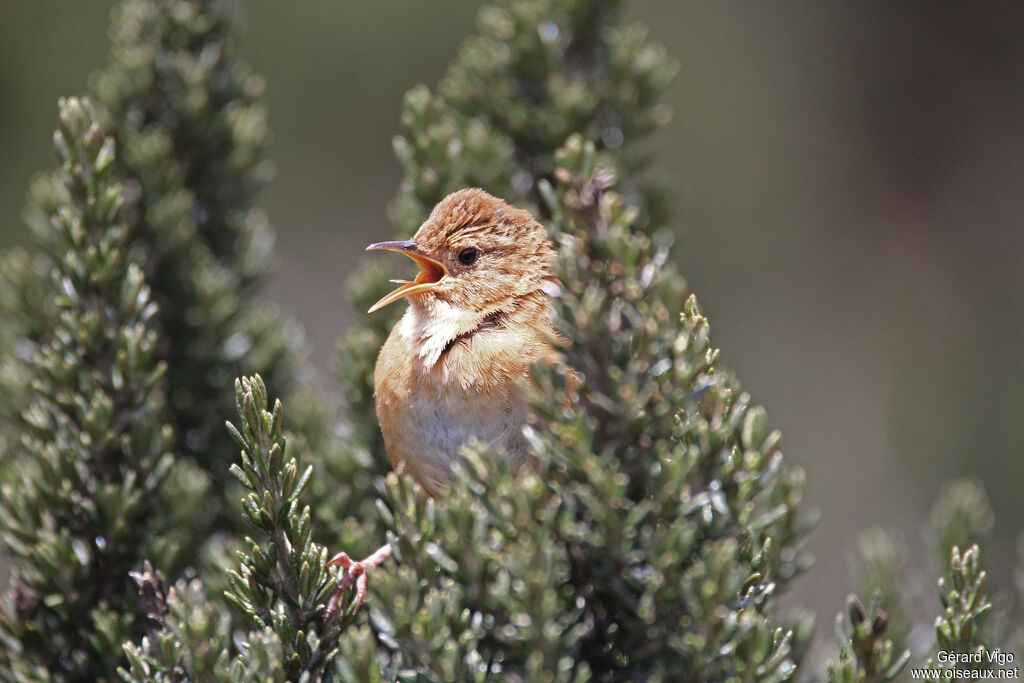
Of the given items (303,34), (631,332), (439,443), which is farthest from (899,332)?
(631,332)

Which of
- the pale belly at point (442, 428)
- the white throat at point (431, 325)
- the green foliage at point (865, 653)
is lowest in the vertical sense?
the green foliage at point (865, 653)

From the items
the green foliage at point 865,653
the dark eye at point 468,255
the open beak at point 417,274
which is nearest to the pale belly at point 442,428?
the open beak at point 417,274

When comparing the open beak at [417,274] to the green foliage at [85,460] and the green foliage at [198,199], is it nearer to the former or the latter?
the green foliage at [198,199]

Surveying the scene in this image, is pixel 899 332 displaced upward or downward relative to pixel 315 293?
downward

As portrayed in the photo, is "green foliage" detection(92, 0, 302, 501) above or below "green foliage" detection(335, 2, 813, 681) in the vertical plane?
above

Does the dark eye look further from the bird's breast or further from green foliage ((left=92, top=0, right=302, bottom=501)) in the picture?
green foliage ((left=92, top=0, right=302, bottom=501))

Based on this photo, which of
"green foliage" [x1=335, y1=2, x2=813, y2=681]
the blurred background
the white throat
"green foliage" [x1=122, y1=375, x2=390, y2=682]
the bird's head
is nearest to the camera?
A: "green foliage" [x1=335, y1=2, x2=813, y2=681]

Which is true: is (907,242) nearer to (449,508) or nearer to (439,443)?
(439,443)

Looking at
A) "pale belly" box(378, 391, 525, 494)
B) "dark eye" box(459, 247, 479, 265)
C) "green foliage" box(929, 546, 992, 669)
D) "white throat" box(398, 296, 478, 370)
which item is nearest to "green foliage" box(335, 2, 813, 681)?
"green foliage" box(929, 546, 992, 669)
